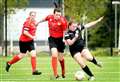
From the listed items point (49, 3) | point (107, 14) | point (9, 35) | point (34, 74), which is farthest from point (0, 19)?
point (34, 74)

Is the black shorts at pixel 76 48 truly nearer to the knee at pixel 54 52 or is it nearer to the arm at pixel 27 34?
the knee at pixel 54 52

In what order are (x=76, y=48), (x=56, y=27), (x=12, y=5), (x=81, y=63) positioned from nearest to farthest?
(x=81, y=63) < (x=76, y=48) < (x=56, y=27) < (x=12, y=5)

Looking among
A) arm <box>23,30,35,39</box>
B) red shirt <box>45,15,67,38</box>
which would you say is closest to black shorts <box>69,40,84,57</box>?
red shirt <box>45,15,67,38</box>

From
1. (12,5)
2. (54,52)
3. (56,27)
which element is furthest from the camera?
(12,5)

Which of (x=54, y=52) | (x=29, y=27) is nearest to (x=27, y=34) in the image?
(x=29, y=27)

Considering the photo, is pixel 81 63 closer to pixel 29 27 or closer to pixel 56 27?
pixel 56 27

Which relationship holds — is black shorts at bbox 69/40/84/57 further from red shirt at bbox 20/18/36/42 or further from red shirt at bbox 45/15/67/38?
red shirt at bbox 20/18/36/42

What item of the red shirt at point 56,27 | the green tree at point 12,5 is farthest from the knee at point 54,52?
the green tree at point 12,5

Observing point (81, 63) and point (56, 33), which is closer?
point (81, 63)

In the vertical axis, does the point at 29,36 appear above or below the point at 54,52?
above

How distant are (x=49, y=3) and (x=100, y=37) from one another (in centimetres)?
2029

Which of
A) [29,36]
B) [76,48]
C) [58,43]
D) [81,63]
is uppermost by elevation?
[29,36]

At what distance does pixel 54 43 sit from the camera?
18.6 m

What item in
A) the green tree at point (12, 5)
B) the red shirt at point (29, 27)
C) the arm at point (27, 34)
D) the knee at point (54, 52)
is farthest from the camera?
the green tree at point (12, 5)
